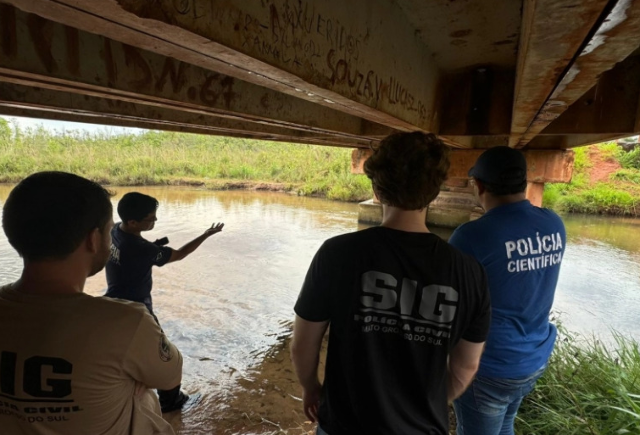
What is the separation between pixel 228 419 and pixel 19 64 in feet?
11.7

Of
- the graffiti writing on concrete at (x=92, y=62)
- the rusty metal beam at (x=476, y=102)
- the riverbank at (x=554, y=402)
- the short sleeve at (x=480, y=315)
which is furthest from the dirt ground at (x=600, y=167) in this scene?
the graffiti writing on concrete at (x=92, y=62)

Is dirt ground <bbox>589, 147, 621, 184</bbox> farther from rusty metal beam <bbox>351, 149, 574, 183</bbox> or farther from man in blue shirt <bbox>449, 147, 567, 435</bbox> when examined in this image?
man in blue shirt <bbox>449, 147, 567, 435</bbox>

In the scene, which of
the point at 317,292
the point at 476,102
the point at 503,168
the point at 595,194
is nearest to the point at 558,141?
the point at 476,102

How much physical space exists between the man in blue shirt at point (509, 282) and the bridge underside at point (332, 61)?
0.57m

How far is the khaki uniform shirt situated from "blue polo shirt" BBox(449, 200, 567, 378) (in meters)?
1.58

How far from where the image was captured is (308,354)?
1587 mm

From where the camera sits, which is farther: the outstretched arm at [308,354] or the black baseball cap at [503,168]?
the black baseball cap at [503,168]

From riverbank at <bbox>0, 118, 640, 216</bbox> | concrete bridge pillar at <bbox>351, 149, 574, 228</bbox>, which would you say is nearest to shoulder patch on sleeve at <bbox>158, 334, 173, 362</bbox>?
concrete bridge pillar at <bbox>351, 149, 574, 228</bbox>

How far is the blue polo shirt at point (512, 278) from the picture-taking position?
6.17ft

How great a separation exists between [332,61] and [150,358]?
1442mm

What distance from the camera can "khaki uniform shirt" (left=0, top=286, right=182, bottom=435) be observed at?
1130 mm

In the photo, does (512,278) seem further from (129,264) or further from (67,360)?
(129,264)

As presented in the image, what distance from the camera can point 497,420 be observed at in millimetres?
1979

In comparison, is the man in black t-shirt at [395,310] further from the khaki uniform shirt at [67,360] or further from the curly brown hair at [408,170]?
the khaki uniform shirt at [67,360]
